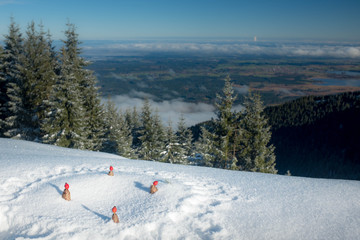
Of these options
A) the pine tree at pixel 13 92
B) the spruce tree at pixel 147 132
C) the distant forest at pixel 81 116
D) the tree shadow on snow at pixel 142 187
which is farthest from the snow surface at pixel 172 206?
the spruce tree at pixel 147 132

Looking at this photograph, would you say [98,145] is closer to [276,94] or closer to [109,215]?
[109,215]

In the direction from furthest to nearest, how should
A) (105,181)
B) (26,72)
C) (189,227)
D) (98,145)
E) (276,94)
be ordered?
(276,94), (98,145), (26,72), (105,181), (189,227)

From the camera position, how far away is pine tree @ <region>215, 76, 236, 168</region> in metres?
22.4

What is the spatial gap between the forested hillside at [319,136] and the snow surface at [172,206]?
9203cm

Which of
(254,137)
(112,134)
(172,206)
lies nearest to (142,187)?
(172,206)

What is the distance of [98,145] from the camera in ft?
92.0

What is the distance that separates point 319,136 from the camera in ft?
355

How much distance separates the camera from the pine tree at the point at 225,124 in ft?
73.5

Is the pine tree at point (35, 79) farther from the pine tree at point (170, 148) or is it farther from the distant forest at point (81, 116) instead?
the pine tree at point (170, 148)

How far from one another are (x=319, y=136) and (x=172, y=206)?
123305 mm

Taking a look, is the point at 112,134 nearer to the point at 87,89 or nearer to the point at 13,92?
the point at 87,89

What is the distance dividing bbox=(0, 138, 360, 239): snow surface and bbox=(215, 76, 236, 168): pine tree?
14607 mm

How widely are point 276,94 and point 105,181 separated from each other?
213 m

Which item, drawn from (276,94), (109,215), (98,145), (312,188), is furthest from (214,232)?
(276,94)
